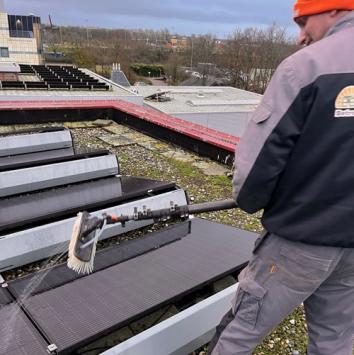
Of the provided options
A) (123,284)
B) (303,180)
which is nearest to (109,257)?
(123,284)

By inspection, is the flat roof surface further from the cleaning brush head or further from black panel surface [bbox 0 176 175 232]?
the cleaning brush head

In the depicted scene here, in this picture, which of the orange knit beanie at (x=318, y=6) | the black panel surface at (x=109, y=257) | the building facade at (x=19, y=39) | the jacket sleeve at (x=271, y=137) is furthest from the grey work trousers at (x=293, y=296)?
the building facade at (x=19, y=39)

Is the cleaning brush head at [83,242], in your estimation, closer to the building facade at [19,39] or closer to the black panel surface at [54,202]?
the black panel surface at [54,202]

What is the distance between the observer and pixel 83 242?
1534 mm

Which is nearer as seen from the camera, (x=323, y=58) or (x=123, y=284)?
(x=323, y=58)

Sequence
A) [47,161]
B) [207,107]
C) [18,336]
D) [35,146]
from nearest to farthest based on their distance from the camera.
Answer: [18,336], [47,161], [35,146], [207,107]

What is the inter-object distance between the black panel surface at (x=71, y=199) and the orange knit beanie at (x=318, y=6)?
2299 mm

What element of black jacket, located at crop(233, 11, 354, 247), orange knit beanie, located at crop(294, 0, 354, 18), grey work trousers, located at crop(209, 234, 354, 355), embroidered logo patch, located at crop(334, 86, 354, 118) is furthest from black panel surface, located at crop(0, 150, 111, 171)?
embroidered logo patch, located at crop(334, 86, 354, 118)

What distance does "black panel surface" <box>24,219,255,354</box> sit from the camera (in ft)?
5.98

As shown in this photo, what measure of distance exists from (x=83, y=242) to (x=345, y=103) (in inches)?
45.2

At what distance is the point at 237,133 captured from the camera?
15266 mm

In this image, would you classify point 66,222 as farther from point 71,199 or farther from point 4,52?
point 4,52

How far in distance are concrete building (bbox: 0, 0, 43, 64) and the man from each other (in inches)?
1308

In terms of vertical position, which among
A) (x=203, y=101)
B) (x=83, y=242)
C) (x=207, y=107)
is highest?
(x=83, y=242)
